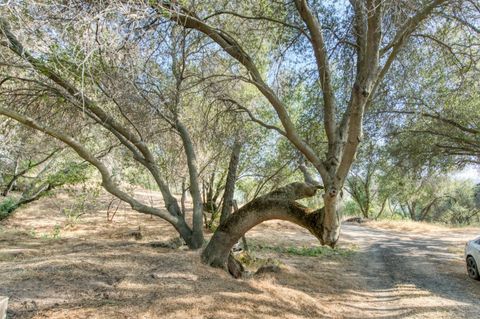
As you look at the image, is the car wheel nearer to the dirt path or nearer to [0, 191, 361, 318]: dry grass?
the dirt path

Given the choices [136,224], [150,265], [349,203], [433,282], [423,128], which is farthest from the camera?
[349,203]

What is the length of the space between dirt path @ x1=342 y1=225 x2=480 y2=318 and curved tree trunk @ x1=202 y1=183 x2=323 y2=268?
289 centimetres

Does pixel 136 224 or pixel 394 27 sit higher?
pixel 394 27

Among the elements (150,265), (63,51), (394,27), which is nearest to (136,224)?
(150,265)

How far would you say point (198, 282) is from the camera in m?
5.58

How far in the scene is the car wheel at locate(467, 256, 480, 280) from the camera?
9.09 meters

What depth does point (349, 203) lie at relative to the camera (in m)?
45.4

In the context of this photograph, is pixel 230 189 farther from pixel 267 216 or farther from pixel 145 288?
pixel 145 288

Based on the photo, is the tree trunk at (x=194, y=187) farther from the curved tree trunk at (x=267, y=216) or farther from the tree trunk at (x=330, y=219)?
the tree trunk at (x=330, y=219)

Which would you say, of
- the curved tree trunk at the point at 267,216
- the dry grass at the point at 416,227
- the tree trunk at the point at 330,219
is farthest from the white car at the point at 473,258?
the dry grass at the point at 416,227

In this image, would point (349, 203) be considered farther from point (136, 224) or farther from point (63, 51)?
point (63, 51)

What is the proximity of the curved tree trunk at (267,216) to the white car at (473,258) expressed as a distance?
6244 mm

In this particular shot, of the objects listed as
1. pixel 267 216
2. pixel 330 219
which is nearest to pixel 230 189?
pixel 267 216

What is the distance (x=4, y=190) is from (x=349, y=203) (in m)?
39.2
